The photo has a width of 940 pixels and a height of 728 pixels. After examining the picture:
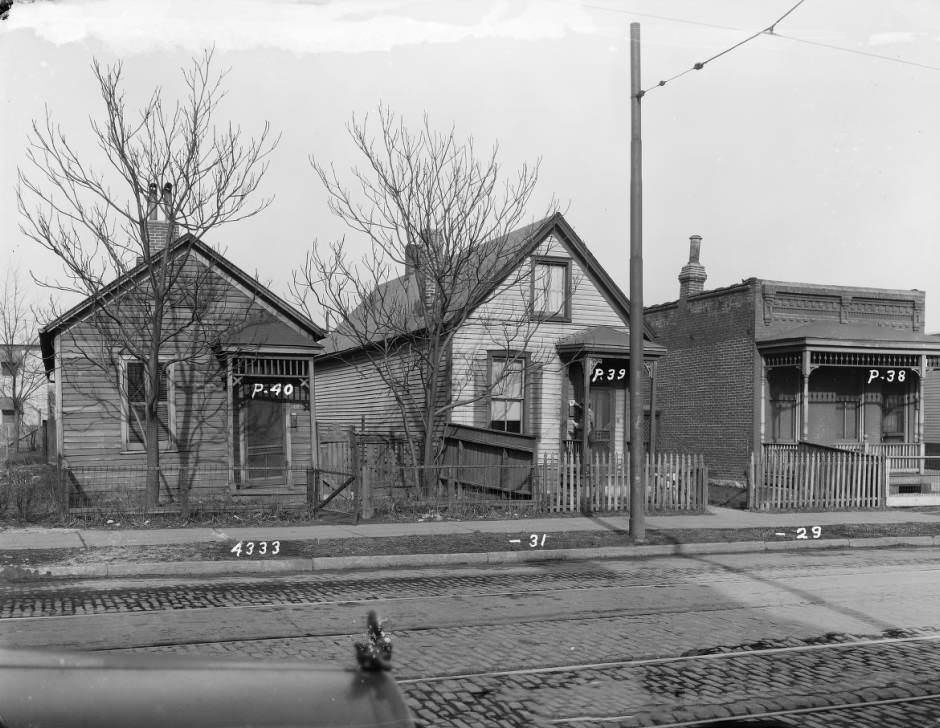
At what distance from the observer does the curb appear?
11547 mm

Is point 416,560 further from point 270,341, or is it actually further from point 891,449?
point 891,449

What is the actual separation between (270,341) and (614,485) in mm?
8046

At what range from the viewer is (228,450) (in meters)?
20.6

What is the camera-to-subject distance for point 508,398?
23.2 meters

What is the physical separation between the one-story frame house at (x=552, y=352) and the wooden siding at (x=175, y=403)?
478 centimetres

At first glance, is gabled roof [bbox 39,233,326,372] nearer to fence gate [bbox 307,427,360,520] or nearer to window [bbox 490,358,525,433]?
fence gate [bbox 307,427,360,520]

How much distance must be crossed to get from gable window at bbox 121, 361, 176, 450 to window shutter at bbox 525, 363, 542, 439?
336 inches

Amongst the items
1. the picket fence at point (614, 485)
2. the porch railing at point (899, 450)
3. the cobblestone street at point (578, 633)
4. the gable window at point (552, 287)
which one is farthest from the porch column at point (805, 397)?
the cobblestone street at point (578, 633)

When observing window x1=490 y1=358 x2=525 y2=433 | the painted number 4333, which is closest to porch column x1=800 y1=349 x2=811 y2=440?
window x1=490 y1=358 x2=525 y2=433

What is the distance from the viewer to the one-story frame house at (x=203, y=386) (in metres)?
19.5

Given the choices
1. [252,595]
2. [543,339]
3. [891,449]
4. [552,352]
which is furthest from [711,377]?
[252,595]

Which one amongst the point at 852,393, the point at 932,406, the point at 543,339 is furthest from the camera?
the point at 932,406

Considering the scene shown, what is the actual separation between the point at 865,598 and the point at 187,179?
43.7 feet

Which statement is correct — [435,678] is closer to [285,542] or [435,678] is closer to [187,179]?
[285,542]
